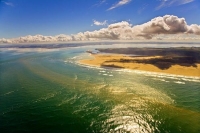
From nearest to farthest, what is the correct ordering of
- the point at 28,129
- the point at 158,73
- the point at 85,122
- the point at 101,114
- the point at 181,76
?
the point at 28,129, the point at 85,122, the point at 101,114, the point at 181,76, the point at 158,73

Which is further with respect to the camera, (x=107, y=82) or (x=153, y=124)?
(x=107, y=82)

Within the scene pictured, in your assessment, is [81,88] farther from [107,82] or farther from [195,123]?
[195,123]

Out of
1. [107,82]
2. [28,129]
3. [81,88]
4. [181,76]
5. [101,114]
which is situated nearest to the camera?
[28,129]

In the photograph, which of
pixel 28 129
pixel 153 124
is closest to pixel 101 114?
pixel 153 124

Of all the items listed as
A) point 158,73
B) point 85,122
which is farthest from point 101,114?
A: point 158,73

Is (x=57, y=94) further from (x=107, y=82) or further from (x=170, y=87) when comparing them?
(x=170, y=87)

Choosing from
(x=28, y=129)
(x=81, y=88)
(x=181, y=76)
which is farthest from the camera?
(x=181, y=76)
